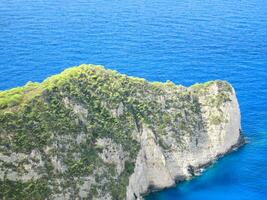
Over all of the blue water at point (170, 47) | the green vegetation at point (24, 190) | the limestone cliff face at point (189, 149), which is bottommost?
the green vegetation at point (24, 190)

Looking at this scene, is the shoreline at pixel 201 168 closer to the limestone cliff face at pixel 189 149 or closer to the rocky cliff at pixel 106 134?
the limestone cliff face at pixel 189 149

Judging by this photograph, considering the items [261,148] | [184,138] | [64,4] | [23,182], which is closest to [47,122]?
[23,182]

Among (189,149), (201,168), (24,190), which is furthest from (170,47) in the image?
(24,190)

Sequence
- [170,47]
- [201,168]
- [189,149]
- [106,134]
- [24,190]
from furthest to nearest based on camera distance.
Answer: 1. [170,47]
2. [201,168]
3. [189,149]
4. [106,134]
5. [24,190]

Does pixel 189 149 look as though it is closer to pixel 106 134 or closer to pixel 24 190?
pixel 106 134

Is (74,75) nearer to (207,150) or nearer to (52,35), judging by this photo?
(207,150)

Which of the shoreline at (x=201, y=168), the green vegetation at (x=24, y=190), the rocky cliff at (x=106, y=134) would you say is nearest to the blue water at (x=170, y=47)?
the shoreline at (x=201, y=168)
